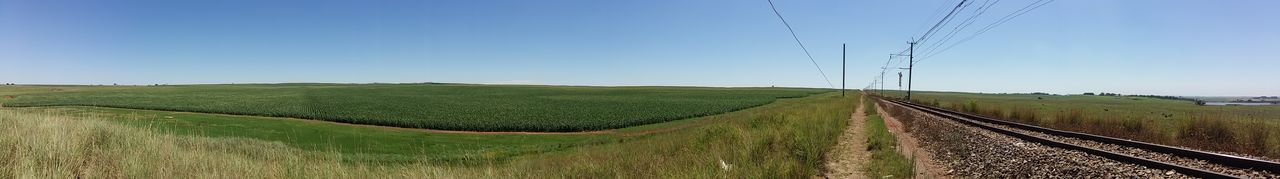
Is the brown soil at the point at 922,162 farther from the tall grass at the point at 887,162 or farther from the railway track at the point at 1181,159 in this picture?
the railway track at the point at 1181,159

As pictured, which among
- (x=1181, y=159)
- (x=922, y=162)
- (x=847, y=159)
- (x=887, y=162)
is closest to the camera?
(x=1181, y=159)

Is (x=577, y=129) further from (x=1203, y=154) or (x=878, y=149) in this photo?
(x=1203, y=154)

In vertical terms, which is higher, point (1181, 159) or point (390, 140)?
point (1181, 159)

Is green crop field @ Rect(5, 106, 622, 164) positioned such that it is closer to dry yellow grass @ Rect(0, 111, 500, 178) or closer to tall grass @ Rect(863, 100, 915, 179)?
dry yellow grass @ Rect(0, 111, 500, 178)

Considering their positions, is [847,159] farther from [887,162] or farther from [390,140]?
[390,140]

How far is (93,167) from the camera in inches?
303

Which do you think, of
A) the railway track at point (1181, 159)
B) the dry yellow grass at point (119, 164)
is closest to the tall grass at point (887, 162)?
the railway track at point (1181, 159)

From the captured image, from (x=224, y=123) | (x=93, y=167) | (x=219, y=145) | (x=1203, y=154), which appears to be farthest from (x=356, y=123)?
(x=1203, y=154)

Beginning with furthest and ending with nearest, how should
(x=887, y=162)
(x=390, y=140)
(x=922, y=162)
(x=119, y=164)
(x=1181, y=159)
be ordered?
1. (x=390, y=140)
2. (x=922, y=162)
3. (x=887, y=162)
4. (x=1181, y=159)
5. (x=119, y=164)

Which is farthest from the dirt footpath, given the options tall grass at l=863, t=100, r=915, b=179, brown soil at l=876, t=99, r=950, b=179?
brown soil at l=876, t=99, r=950, b=179

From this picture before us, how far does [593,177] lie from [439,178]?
1.91 meters

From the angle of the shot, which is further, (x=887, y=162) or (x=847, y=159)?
(x=847, y=159)

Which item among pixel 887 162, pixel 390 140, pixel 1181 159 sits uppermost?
pixel 1181 159

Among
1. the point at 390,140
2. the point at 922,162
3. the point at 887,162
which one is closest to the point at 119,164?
the point at 887,162
